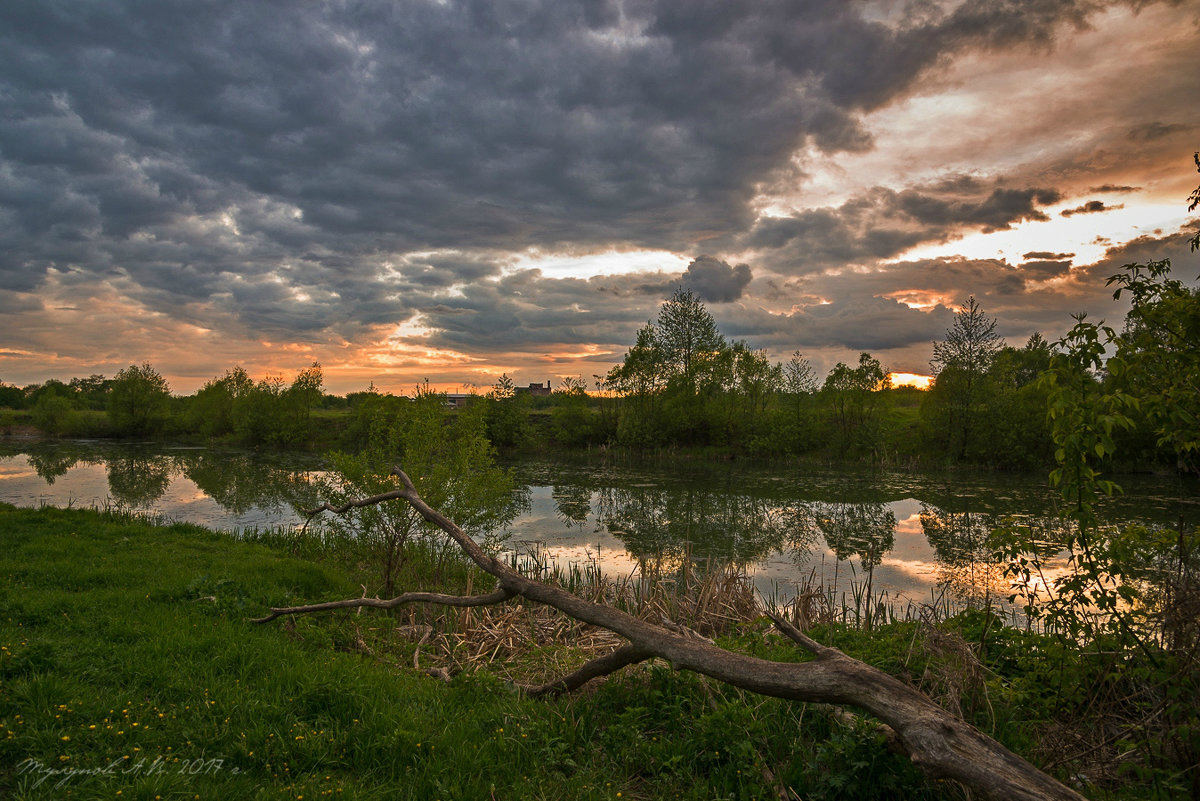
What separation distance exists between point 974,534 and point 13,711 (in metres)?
19.6

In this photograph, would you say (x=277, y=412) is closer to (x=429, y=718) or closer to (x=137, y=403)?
(x=137, y=403)

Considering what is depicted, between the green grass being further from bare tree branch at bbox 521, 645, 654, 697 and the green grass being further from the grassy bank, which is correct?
bare tree branch at bbox 521, 645, 654, 697

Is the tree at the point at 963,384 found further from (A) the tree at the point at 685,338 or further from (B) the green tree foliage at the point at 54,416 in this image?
(B) the green tree foliage at the point at 54,416

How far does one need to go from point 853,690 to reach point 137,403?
2861 inches

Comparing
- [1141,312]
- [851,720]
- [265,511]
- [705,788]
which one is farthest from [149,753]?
[265,511]

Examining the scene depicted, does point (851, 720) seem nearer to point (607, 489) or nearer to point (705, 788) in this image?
point (705, 788)

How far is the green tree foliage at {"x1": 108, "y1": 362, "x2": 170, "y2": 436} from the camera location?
5766cm

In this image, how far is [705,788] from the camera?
11.4 feet

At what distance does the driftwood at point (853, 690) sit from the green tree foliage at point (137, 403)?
228 ft

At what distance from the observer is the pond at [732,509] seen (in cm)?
1308

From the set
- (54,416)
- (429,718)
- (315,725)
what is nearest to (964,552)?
(429,718)

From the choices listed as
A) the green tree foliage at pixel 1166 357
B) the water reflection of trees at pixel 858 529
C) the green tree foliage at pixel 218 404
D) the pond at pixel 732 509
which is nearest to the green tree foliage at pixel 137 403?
the green tree foliage at pixel 218 404

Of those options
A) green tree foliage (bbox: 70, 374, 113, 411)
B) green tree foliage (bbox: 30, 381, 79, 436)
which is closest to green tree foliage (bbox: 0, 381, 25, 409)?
green tree foliage (bbox: 70, 374, 113, 411)

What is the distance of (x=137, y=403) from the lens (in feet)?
191
